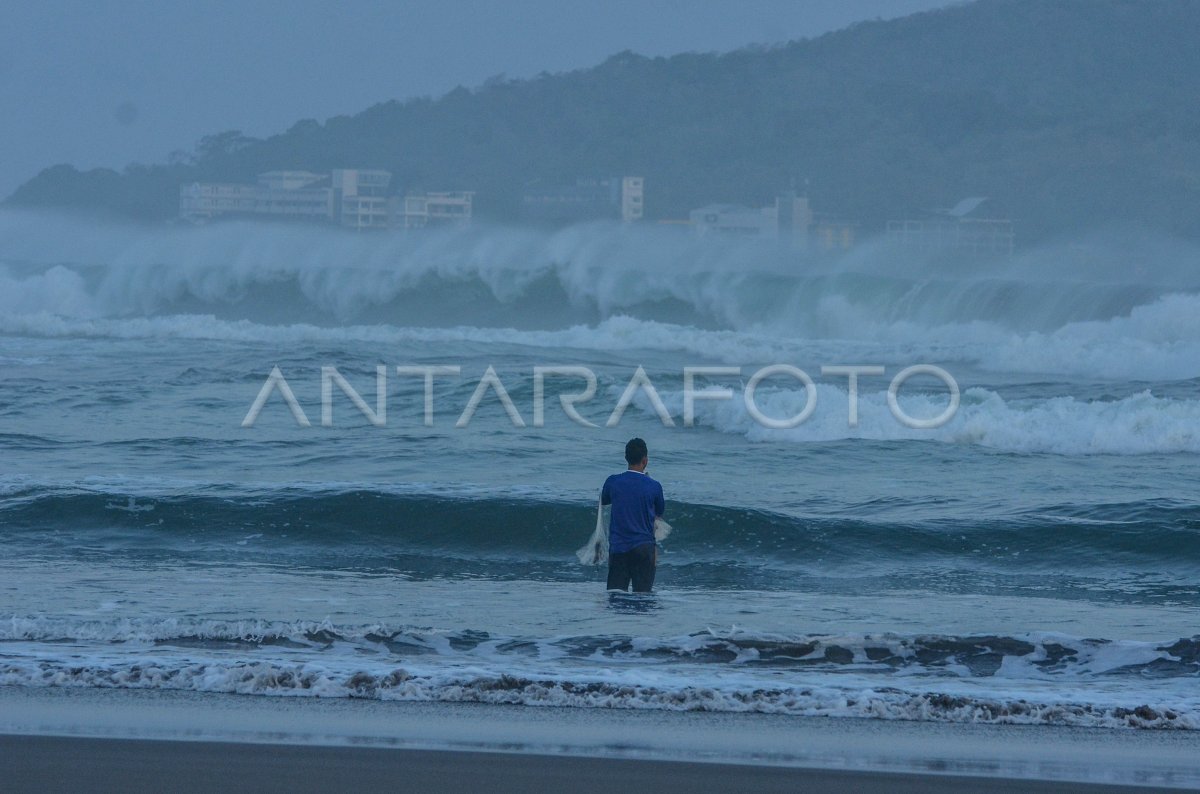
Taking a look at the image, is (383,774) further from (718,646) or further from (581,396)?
(581,396)

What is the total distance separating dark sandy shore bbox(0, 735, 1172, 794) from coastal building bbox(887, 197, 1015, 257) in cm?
7695

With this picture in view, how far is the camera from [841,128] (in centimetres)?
12225

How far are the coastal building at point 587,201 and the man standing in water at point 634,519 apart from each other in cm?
9702

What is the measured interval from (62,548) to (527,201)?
104 m

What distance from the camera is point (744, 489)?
12.8 m

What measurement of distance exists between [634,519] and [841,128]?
389ft

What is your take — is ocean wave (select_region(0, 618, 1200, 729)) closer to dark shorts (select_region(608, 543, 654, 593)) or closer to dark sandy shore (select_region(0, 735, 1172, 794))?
dark sandy shore (select_region(0, 735, 1172, 794))

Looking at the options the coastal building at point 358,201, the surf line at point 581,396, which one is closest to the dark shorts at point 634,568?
the surf line at point 581,396

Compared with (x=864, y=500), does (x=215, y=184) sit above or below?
above

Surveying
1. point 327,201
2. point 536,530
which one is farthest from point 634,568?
point 327,201

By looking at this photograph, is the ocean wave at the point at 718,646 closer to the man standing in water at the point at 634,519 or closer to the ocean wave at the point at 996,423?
the man standing in water at the point at 634,519

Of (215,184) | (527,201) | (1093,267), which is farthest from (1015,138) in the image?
(215,184)

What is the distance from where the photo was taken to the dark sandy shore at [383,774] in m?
4.69

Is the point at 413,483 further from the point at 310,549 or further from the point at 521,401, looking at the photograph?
the point at 521,401
